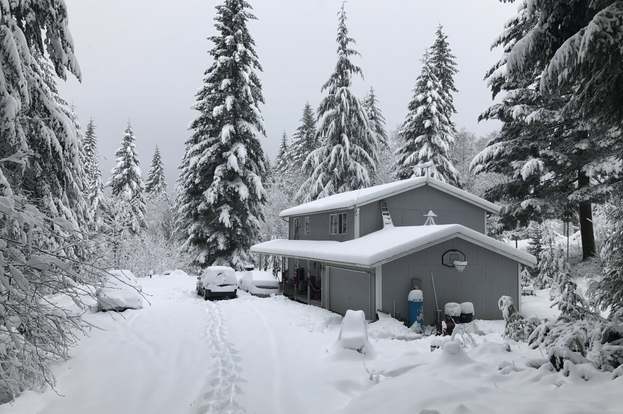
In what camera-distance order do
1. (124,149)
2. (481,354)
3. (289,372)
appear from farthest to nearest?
1. (124,149)
2. (289,372)
3. (481,354)

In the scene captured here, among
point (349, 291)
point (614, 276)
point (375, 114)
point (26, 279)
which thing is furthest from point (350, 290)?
point (375, 114)

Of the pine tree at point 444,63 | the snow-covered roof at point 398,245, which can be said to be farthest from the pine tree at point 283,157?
the snow-covered roof at point 398,245

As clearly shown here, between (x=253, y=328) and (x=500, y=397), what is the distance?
902 cm

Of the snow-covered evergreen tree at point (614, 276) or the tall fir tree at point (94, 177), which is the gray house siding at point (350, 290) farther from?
the tall fir tree at point (94, 177)

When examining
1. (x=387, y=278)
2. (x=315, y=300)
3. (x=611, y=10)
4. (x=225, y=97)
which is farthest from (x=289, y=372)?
(x=225, y=97)

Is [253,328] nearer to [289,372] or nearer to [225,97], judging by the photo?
[289,372]

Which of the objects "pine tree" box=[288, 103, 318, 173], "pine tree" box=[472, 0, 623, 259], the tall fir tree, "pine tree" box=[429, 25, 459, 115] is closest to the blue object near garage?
"pine tree" box=[472, 0, 623, 259]

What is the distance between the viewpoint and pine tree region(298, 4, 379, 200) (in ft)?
98.3

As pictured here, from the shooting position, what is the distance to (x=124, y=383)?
26.4ft

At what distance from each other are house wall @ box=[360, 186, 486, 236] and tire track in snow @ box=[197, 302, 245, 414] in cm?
881

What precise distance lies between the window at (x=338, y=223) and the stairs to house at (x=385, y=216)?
66.5 inches

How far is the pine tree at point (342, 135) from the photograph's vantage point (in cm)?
2997

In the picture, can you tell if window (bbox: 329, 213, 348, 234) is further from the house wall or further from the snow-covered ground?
the snow-covered ground

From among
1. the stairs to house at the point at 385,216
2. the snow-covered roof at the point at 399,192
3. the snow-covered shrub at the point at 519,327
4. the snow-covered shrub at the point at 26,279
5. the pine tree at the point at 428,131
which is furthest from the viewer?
the pine tree at the point at 428,131
